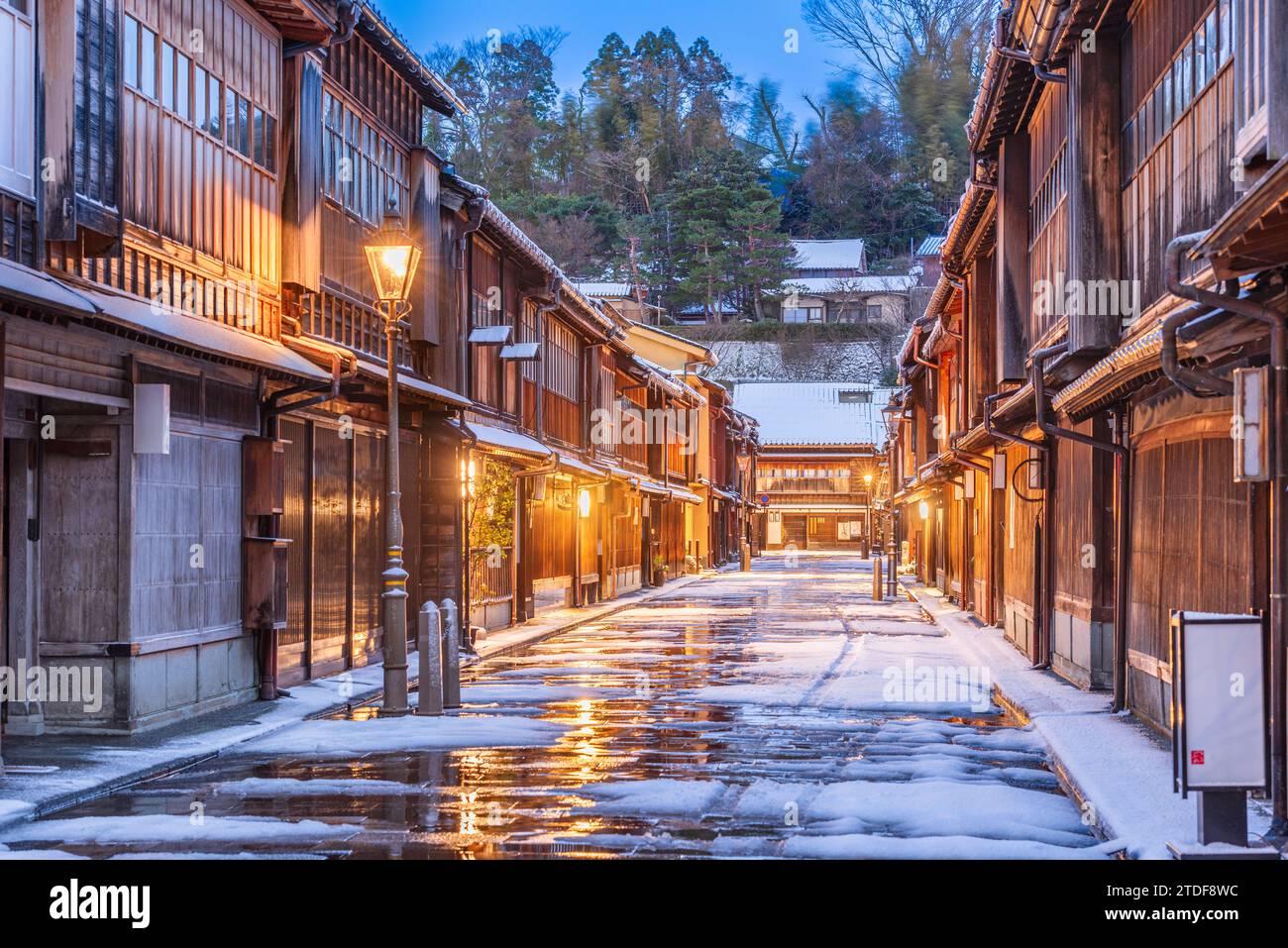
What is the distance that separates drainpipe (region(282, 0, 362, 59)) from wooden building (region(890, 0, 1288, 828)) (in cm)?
764

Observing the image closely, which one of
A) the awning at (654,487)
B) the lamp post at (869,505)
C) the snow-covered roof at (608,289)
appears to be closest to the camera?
the awning at (654,487)

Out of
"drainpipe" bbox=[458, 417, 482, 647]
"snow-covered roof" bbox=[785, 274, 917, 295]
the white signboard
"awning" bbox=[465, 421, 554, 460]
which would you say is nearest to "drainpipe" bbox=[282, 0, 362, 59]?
"drainpipe" bbox=[458, 417, 482, 647]

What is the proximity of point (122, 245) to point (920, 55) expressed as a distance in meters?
65.4

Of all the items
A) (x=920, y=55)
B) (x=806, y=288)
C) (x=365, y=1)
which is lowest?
(x=365, y=1)

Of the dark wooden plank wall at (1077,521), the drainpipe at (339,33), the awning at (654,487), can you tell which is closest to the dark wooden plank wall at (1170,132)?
the dark wooden plank wall at (1077,521)

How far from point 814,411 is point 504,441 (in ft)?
229

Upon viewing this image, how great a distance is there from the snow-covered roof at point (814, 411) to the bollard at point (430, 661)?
2992 inches

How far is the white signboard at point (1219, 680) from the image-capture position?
808cm

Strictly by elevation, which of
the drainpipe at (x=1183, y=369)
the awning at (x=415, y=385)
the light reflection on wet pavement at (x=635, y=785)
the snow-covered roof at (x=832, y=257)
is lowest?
the light reflection on wet pavement at (x=635, y=785)

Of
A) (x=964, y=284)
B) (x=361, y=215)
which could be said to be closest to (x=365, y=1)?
(x=361, y=215)

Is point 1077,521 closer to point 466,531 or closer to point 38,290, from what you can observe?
point 466,531

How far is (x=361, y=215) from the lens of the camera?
2041 cm

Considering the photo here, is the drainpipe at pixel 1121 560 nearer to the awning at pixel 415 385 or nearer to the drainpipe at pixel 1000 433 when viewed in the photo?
the drainpipe at pixel 1000 433
